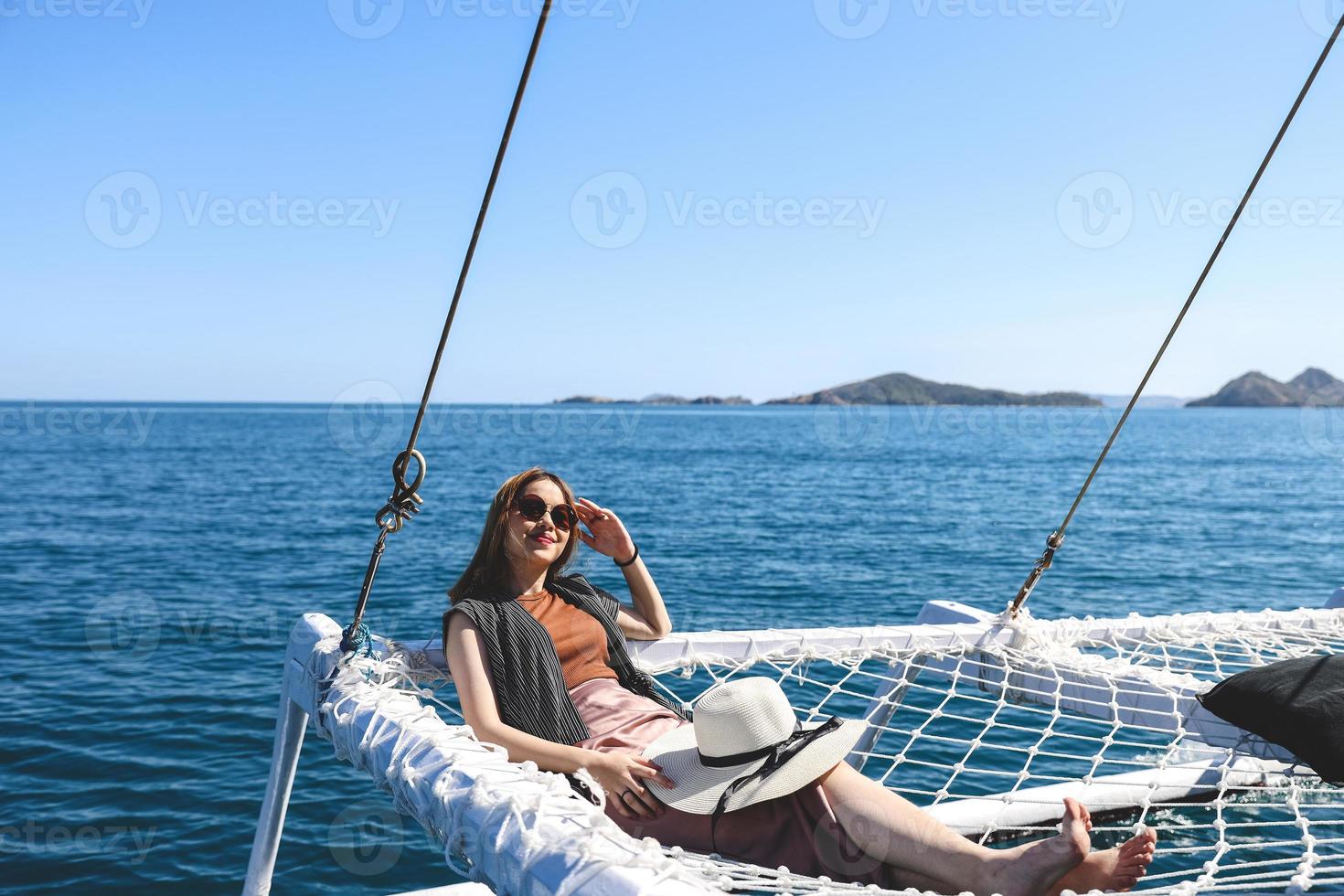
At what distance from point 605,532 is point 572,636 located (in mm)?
394

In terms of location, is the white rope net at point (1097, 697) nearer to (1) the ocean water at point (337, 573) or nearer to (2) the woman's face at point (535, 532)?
(2) the woman's face at point (535, 532)

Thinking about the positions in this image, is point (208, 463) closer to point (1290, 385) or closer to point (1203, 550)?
point (1203, 550)

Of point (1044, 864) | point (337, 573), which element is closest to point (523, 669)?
point (1044, 864)

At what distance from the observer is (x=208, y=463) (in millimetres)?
44188

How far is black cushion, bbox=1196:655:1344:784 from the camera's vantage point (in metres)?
2.69

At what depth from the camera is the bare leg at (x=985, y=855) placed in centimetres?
198

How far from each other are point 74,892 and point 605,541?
436 cm

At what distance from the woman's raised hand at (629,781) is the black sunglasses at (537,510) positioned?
2.97 feet

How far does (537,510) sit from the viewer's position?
308cm

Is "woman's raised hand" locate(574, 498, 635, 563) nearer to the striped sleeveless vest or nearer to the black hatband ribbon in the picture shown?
the striped sleeveless vest

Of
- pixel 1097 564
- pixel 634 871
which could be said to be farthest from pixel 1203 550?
pixel 634 871

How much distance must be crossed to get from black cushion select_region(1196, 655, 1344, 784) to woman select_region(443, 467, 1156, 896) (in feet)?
3.35

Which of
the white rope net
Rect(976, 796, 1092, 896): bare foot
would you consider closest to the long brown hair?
the white rope net

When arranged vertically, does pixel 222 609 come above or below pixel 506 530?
below
